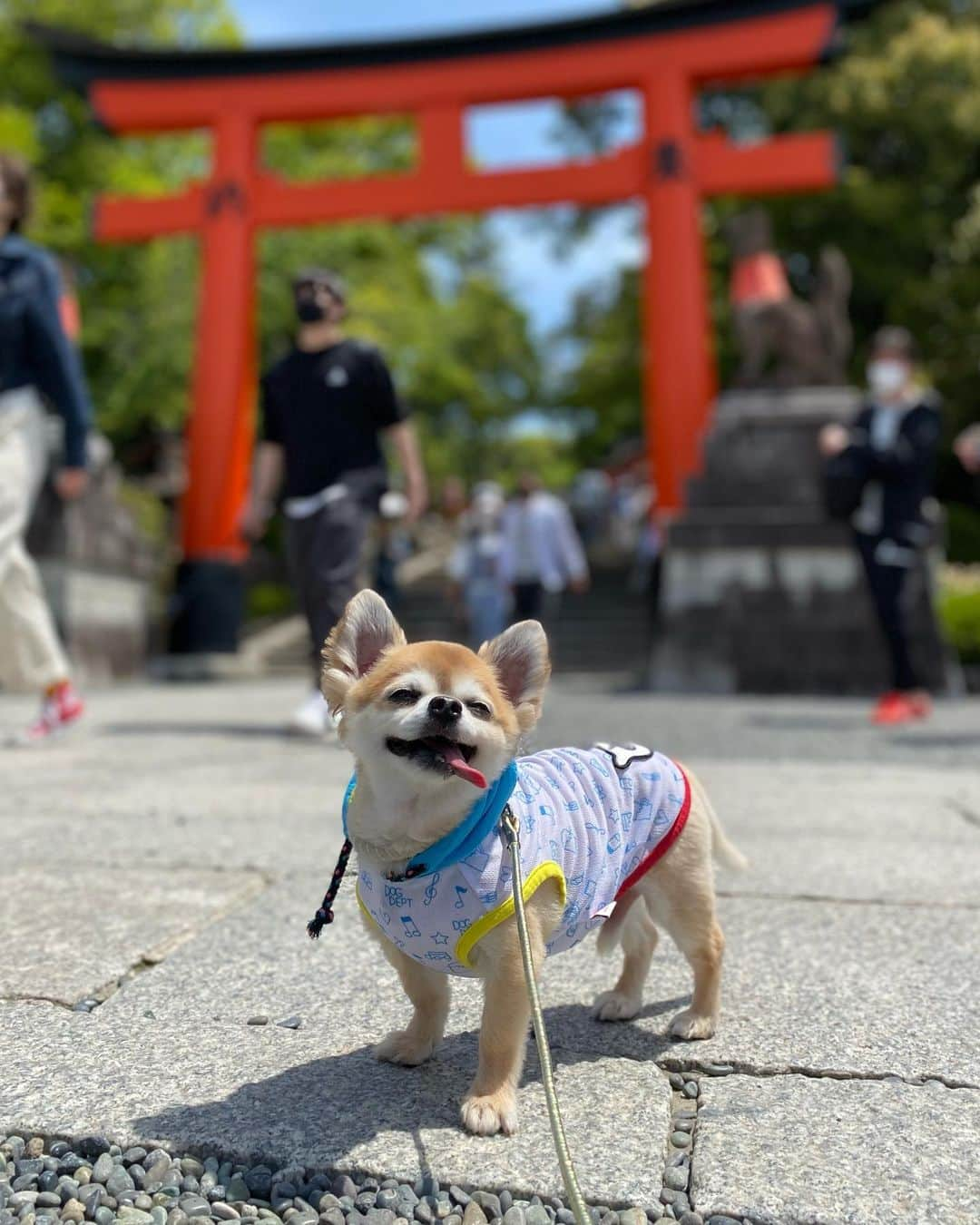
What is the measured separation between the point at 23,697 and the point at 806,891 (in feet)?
20.4

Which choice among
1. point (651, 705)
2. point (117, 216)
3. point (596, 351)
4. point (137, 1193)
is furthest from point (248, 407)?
point (596, 351)

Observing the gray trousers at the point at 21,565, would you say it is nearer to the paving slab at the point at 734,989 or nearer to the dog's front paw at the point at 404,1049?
the paving slab at the point at 734,989

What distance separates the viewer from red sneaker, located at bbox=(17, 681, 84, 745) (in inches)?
198

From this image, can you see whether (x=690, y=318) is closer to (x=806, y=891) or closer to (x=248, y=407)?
(x=248, y=407)

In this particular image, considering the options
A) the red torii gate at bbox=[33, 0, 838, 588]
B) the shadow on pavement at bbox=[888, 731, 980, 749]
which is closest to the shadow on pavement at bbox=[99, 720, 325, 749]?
the shadow on pavement at bbox=[888, 731, 980, 749]

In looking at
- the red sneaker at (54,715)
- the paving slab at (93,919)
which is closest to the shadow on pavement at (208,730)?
the red sneaker at (54,715)

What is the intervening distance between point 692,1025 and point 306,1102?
0.70m

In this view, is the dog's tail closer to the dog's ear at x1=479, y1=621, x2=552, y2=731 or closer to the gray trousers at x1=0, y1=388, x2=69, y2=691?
the dog's ear at x1=479, y1=621, x2=552, y2=731

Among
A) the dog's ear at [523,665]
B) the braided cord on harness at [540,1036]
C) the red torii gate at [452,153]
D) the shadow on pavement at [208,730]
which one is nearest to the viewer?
the braided cord on harness at [540,1036]

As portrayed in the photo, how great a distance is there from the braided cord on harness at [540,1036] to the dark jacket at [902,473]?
533 cm

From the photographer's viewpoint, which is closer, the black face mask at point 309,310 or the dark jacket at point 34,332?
the dark jacket at point 34,332

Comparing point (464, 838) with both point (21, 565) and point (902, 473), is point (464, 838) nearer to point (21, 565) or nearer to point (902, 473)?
point (21, 565)

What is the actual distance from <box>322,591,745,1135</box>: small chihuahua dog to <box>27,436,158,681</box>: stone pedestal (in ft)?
22.5

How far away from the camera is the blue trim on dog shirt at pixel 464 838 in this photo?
1661mm
